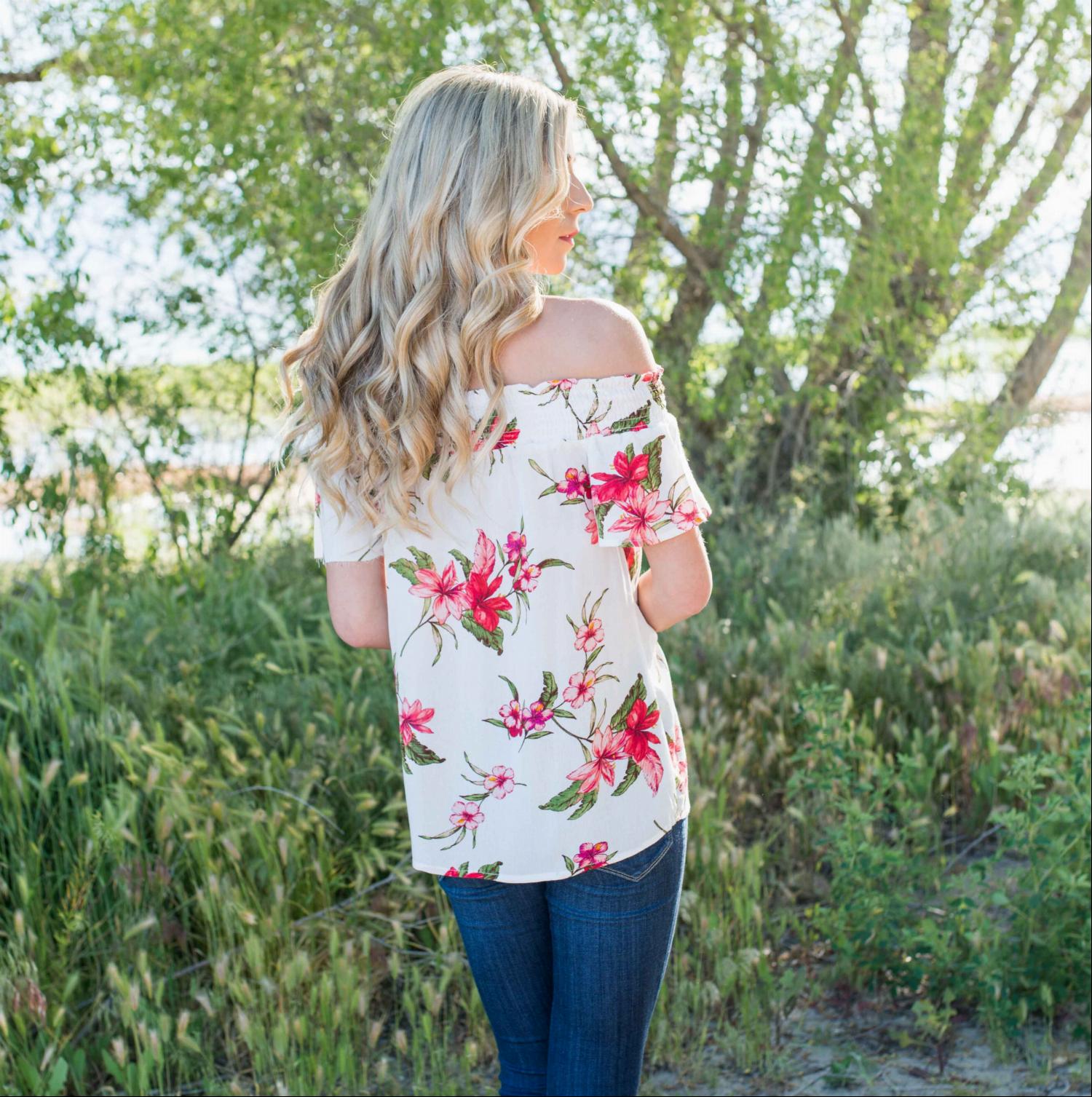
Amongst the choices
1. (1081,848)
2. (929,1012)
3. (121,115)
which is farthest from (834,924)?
(121,115)

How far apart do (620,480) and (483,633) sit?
0.30 m

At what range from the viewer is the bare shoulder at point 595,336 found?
1.62m

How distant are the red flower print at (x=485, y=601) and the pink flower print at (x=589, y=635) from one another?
11 centimetres

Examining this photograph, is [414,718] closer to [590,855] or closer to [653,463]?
[590,855]

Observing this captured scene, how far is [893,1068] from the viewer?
2.81m

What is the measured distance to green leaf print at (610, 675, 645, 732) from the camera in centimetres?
173

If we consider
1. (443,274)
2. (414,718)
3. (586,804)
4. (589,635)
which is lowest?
(586,804)

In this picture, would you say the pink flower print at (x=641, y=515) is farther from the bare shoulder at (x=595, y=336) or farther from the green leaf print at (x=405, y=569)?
the green leaf print at (x=405, y=569)

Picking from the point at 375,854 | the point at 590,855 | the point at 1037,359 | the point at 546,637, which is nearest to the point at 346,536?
the point at 546,637

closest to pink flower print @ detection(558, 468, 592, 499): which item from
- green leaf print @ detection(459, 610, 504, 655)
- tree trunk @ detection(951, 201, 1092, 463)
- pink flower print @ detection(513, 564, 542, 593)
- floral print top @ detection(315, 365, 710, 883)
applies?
floral print top @ detection(315, 365, 710, 883)

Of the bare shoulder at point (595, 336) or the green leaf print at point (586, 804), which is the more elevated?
the bare shoulder at point (595, 336)

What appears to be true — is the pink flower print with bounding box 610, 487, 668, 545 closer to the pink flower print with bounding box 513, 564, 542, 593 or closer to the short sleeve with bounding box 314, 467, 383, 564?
the pink flower print with bounding box 513, 564, 542, 593

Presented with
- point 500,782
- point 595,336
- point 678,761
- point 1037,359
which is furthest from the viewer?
point 1037,359

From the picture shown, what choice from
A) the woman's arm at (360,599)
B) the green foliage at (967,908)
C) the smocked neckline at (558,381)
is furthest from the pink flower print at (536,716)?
the green foliage at (967,908)
